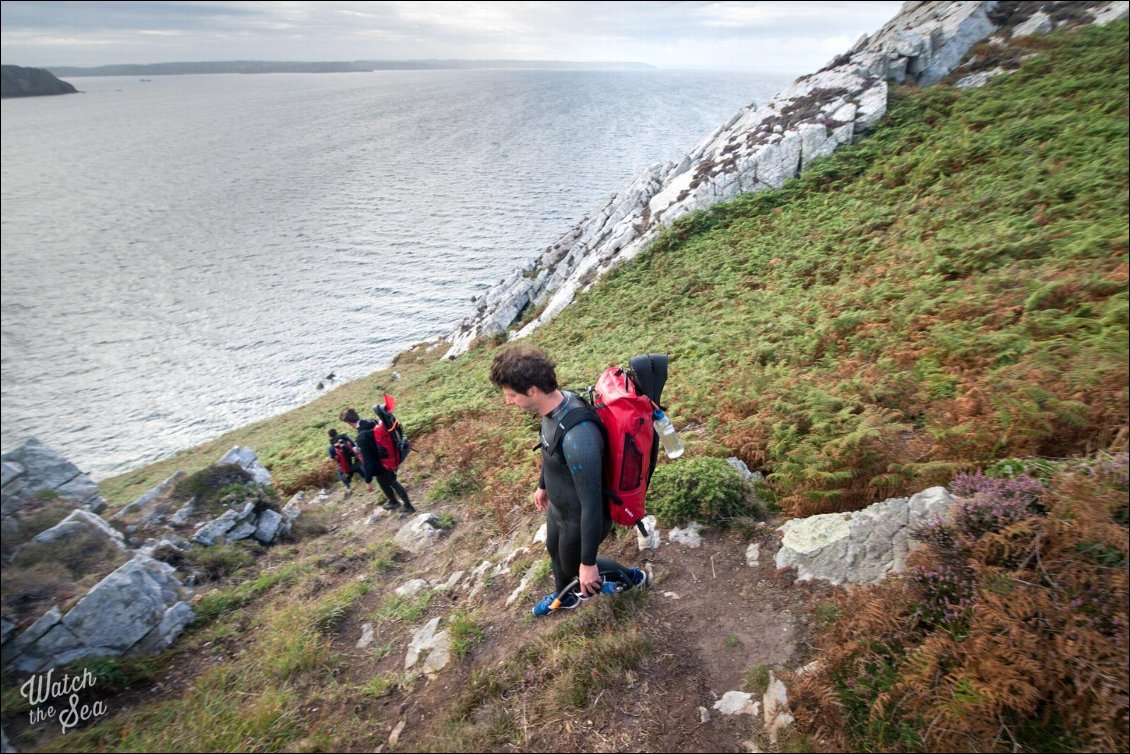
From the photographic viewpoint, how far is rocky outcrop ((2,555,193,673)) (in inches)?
222

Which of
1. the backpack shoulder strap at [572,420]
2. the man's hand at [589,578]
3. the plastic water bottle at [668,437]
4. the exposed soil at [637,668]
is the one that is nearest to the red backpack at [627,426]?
the backpack shoulder strap at [572,420]

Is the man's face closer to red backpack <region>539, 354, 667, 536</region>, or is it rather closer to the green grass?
red backpack <region>539, 354, 667, 536</region>

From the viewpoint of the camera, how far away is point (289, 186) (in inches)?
2680

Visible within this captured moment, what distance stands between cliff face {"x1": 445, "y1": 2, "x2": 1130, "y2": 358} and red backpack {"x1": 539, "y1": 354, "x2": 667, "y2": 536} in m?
18.8

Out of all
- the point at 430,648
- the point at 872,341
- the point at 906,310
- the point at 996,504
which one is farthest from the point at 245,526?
the point at 906,310

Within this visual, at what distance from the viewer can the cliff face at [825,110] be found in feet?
60.8

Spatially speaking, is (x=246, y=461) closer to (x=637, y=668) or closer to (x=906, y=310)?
(x=637, y=668)

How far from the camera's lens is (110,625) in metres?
6.12

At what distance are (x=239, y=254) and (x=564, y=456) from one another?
56.1 metres

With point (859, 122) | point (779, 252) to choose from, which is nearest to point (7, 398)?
point (779, 252)

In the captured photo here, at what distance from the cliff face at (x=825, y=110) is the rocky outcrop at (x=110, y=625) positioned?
18.5 meters

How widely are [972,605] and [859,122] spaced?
809 inches

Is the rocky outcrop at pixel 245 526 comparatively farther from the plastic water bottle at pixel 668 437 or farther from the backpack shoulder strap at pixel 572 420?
the plastic water bottle at pixel 668 437

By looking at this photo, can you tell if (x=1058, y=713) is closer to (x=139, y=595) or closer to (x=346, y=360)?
(x=139, y=595)
